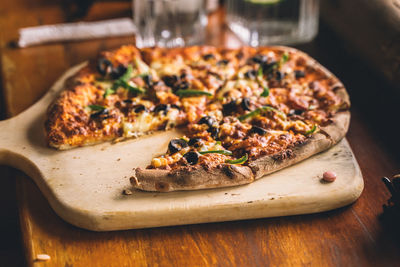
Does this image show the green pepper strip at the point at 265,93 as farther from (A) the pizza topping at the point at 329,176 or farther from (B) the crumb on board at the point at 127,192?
(B) the crumb on board at the point at 127,192

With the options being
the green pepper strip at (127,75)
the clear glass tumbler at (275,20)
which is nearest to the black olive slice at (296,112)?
the green pepper strip at (127,75)

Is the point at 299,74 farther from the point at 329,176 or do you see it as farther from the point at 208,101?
the point at 329,176

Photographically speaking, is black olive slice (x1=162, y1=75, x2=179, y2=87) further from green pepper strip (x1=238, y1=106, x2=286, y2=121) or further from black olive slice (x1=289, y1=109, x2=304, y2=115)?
black olive slice (x1=289, y1=109, x2=304, y2=115)

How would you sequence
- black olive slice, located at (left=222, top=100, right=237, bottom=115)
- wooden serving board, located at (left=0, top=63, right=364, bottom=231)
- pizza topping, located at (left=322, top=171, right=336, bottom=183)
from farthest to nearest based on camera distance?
black olive slice, located at (left=222, top=100, right=237, bottom=115) → pizza topping, located at (left=322, top=171, right=336, bottom=183) → wooden serving board, located at (left=0, top=63, right=364, bottom=231)

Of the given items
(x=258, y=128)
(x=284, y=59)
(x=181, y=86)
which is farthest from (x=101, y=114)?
(x=284, y=59)

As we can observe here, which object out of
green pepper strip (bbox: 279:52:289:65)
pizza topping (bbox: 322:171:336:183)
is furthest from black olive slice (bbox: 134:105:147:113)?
pizza topping (bbox: 322:171:336:183)
